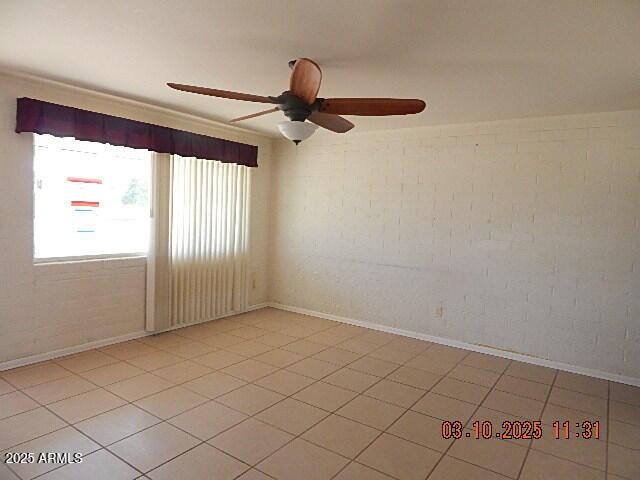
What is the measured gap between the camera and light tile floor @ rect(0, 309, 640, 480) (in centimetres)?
226

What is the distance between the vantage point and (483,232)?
420 cm

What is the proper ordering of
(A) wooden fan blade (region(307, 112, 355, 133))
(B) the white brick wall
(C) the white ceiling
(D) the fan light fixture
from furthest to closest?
(B) the white brick wall → (A) wooden fan blade (region(307, 112, 355, 133)) → (D) the fan light fixture → (C) the white ceiling

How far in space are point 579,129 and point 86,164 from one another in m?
4.43

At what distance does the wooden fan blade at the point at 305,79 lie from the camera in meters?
2.05

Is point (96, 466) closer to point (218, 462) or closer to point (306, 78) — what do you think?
point (218, 462)

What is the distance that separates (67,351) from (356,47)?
3430 mm

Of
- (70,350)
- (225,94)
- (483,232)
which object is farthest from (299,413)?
(483,232)

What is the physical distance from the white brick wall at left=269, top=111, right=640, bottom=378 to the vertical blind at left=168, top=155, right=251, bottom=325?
696 mm

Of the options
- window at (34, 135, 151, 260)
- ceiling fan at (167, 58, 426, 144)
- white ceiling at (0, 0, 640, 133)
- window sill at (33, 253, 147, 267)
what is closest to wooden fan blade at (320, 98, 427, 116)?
ceiling fan at (167, 58, 426, 144)

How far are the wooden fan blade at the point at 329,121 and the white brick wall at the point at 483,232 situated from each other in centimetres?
196

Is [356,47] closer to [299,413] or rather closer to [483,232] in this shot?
[299,413]

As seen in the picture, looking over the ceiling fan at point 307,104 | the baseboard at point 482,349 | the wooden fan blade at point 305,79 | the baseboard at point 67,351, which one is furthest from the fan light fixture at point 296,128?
the baseboard at point 482,349

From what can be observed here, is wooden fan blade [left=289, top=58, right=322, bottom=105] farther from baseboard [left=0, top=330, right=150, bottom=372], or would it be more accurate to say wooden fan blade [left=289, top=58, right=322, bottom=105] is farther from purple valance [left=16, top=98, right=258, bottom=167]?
baseboard [left=0, top=330, right=150, bottom=372]

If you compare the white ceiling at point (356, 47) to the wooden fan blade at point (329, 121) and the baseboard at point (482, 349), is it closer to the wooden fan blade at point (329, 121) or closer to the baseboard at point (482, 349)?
the wooden fan blade at point (329, 121)
